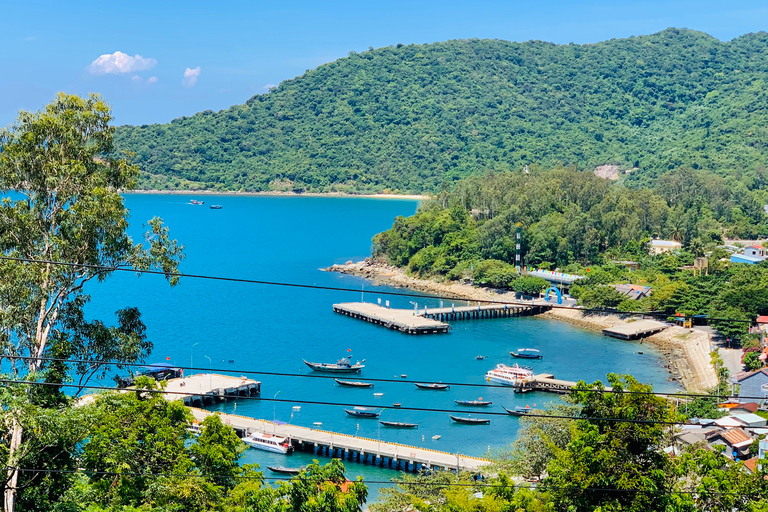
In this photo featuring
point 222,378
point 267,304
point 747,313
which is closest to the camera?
point 222,378

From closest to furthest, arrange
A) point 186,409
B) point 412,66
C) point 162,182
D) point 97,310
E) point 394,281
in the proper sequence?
point 186,409
point 97,310
point 394,281
point 162,182
point 412,66

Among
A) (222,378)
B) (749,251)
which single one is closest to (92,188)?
(222,378)

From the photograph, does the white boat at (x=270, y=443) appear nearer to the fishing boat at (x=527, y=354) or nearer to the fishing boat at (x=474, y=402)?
the fishing boat at (x=474, y=402)

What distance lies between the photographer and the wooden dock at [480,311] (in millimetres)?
50938

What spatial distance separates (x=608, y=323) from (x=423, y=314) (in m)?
11.7

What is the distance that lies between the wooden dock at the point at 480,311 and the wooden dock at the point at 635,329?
6.70m

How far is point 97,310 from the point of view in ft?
176

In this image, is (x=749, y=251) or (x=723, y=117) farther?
(x=723, y=117)

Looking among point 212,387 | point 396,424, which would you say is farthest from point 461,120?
point 396,424

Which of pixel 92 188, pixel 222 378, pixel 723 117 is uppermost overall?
pixel 723 117

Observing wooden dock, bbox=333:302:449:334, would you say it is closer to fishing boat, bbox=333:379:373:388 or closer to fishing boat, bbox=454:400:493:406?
fishing boat, bbox=333:379:373:388

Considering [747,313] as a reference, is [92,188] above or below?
above

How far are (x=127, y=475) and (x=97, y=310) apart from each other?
140 ft

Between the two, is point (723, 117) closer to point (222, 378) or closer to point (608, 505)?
point (222, 378)
